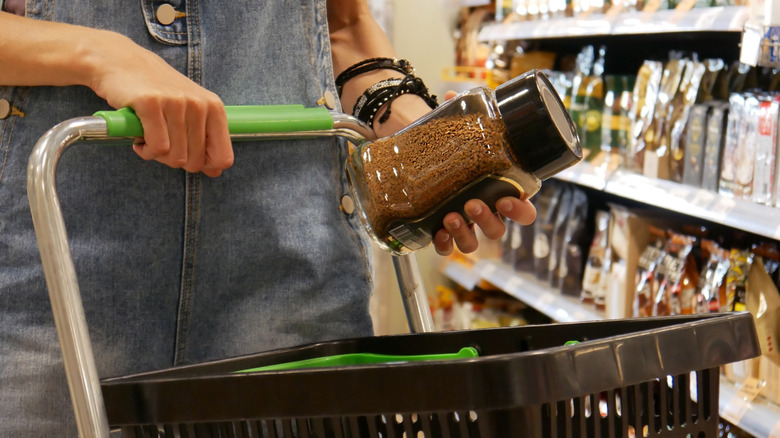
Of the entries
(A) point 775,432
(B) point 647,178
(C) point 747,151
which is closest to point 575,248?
(B) point 647,178

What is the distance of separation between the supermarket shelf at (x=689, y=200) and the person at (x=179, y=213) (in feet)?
3.12

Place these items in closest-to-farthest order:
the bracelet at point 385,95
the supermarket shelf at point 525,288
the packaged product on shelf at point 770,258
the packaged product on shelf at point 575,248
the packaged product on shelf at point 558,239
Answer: the bracelet at point 385,95 → the packaged product on shelf at point 770,258 → the supermarket shelf at point 525,288 → the packaged product on shelf at point 575,248 → the packaged product on shelf at point 558,239

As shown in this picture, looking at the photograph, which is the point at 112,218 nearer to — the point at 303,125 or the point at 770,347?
the point at 303,125

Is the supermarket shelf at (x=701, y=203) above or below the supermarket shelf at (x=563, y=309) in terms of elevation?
above

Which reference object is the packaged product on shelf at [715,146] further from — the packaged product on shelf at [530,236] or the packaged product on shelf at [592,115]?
the packaged product on shelf at [530,236]

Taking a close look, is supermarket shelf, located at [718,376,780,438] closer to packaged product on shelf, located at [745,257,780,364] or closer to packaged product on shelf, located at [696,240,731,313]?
packaged product on shelf, located at [745,257,780,364]

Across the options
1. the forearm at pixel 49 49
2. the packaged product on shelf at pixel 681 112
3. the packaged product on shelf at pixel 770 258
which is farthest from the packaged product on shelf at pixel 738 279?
the forearm at pixel 49 49

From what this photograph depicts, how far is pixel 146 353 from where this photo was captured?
0.92 metres

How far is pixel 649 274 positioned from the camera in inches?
89.2

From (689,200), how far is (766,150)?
213mm

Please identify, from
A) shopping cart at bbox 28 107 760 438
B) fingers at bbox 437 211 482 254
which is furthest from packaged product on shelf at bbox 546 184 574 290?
shopping cart at bbox 28 107 760 438

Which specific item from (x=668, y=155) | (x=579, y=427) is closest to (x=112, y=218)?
(x=579, y=427)

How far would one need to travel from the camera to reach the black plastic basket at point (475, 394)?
0.56m

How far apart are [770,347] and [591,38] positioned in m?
1.37
